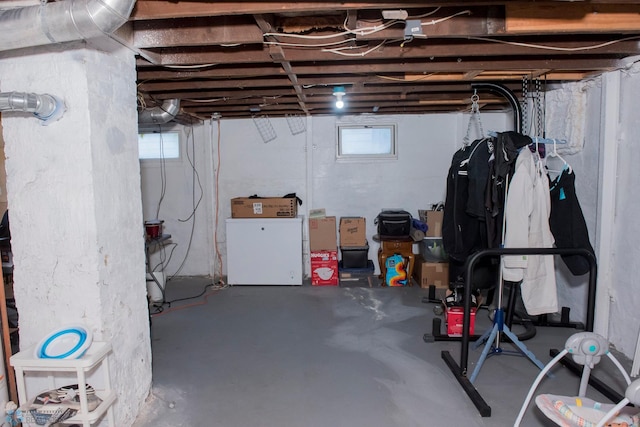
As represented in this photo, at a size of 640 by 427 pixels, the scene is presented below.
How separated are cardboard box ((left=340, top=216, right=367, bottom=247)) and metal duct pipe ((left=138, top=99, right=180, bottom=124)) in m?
2.22

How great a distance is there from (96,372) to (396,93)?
3.21m

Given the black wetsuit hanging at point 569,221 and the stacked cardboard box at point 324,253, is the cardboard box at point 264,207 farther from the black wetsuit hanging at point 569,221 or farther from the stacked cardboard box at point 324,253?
the black wetsuit hanging at point 569,221

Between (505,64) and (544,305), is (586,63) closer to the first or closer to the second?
(505,64)

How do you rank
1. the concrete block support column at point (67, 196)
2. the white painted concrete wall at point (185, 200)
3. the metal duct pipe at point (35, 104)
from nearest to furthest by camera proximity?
the metal duct pipe at point (35, 104), the concrete block support column at point (67, 196), the white painted concrete wall at point (185, 200)

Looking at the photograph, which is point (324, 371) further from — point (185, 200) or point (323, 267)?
point (185, 200)

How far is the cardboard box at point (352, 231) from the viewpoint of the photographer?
4.65m

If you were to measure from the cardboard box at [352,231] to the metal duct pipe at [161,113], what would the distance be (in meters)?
2.22

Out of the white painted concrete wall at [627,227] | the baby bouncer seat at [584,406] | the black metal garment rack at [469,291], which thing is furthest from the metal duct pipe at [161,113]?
the white painted concrete wall at [627,227]

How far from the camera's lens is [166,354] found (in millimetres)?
2910

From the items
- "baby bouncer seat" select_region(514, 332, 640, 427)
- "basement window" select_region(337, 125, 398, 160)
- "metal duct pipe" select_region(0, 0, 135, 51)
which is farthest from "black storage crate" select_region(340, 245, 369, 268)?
"metal duct pipe" select_region(0, 0, 135, 51)

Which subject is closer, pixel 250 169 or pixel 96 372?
pixel 96 372

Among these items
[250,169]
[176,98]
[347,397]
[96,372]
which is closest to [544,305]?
[347,397]

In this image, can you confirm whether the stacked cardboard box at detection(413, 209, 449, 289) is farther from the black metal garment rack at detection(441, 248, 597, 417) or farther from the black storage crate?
the black metal garment rack at detection(441, 248, 597, 417)

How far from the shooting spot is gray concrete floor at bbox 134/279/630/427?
2158 mm
